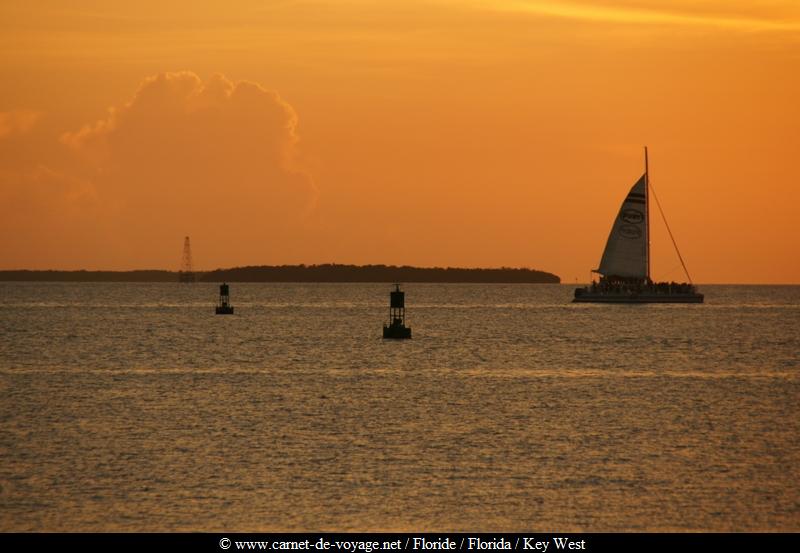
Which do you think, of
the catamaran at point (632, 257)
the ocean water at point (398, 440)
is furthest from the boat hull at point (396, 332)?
the catamaran at point (632, 257)

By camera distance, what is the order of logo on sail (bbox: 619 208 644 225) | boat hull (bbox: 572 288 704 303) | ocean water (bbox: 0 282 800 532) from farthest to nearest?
boat hull (bbox: 572 288 704 303) → logo on sail (bbox: 619 208 644 225) → ocean water (bbox: 0 282 800 532)

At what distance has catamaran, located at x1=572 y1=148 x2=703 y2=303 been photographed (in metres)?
162

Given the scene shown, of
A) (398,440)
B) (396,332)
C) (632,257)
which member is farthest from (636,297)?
(398,440)

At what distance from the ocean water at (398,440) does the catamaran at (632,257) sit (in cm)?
7034

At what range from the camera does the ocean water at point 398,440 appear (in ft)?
108

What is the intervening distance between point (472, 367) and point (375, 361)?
286 inches

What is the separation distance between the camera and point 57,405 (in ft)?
184

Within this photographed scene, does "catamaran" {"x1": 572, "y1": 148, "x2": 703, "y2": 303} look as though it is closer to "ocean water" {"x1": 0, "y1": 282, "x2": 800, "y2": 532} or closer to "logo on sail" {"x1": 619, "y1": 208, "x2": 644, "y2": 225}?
"logo on sail" {"x1": 619, "y1": 208, "x2": 644, "y2": 225}
